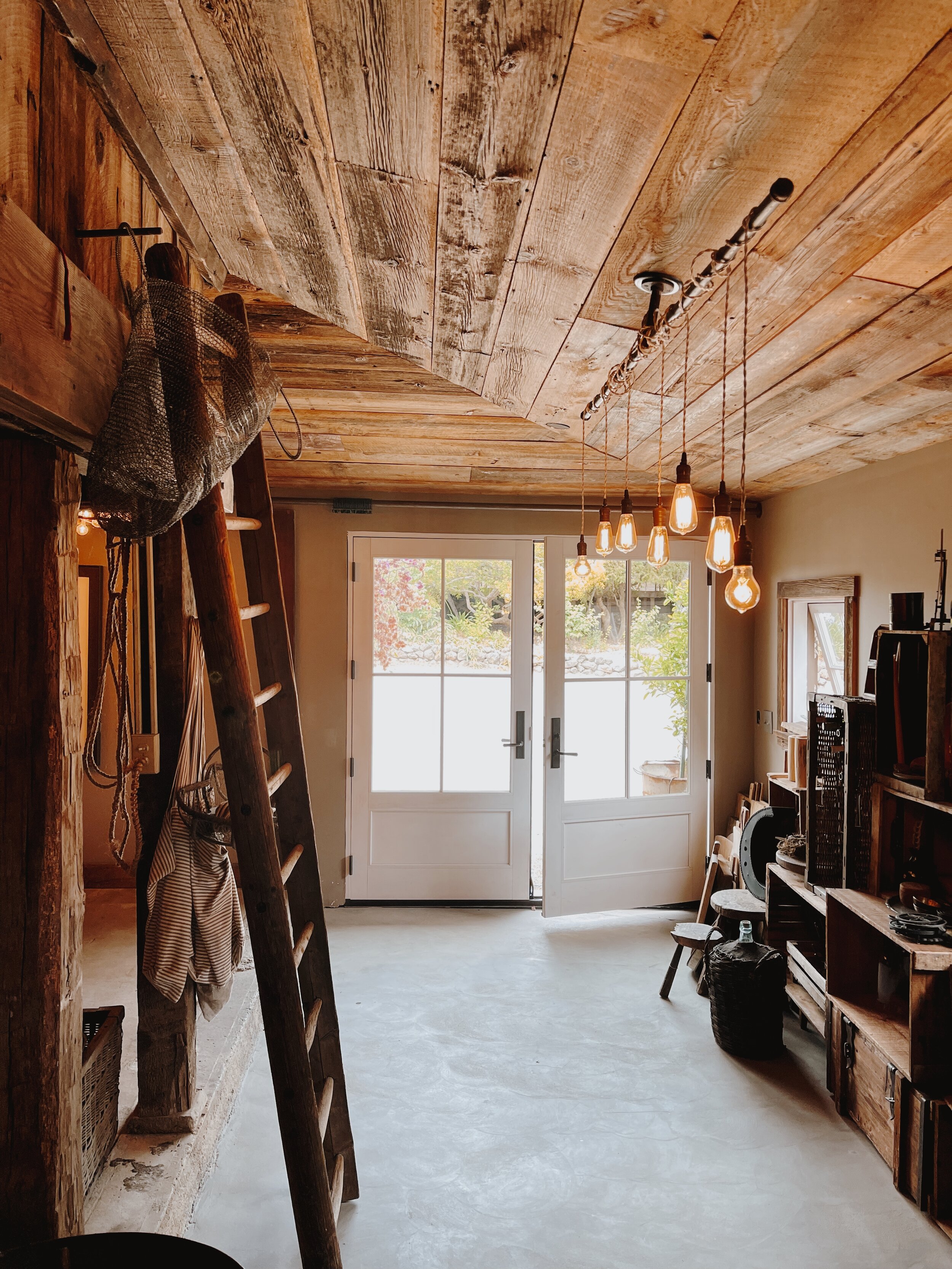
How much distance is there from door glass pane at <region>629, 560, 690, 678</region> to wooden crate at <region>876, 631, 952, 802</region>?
1.85m

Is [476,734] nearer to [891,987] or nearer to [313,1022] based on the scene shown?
[891,987]

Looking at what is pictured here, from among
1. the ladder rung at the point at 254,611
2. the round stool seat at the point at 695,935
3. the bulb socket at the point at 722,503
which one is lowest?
the round stool seat at the point at 695,935

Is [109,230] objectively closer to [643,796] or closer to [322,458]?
[322,458]

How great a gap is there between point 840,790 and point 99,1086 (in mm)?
2430

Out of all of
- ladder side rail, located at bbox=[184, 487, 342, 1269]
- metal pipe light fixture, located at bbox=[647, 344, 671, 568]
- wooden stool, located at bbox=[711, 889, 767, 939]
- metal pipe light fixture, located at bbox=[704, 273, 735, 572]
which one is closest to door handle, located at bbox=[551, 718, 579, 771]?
wooden stool, located at bbox=[711, 889, 767, 939]

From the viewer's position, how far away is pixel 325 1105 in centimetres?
194

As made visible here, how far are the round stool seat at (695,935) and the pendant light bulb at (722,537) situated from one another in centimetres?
215

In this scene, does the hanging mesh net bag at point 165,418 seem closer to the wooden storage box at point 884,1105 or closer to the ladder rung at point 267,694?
the ladder rung at point 267,694

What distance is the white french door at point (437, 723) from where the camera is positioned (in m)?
4.70

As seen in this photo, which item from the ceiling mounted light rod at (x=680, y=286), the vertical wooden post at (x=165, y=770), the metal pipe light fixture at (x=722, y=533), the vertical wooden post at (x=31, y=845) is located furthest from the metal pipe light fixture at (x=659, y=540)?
the vertical wooden post at (x=31, y=845)

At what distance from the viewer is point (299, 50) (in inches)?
48.3

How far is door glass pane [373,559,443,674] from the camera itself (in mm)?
4695

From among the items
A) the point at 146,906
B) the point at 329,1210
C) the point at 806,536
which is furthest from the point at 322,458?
the point at 329,1210

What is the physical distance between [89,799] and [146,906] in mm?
3399
